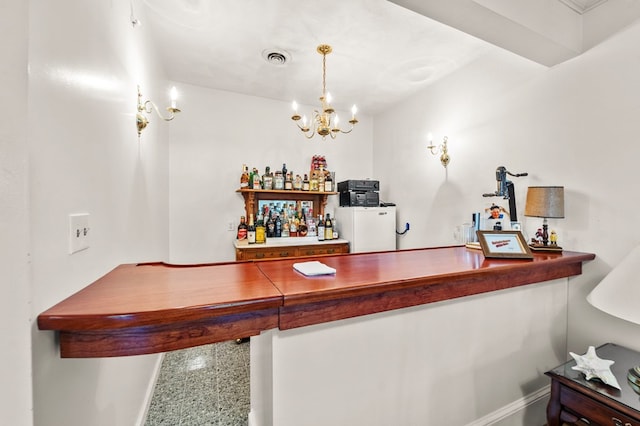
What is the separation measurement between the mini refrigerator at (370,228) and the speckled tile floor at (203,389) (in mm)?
1697

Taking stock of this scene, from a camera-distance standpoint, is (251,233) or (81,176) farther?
(251,233)

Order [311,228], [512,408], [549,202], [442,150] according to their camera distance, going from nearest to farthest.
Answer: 1. [512,408]
2. [549,202]
3. [442,150]
4. [311,228]

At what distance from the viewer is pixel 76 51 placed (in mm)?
927

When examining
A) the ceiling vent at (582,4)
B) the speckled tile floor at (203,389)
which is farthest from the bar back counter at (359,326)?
the ceiling vent at (582,4)

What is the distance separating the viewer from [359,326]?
114cm

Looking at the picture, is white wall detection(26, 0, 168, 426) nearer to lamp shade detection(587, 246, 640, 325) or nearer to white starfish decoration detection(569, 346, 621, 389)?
lamp shade detection(587, 246, 640, 325)

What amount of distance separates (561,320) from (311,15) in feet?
9.12

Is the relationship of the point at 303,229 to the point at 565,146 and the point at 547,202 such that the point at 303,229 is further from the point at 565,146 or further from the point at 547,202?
the point at 565,146

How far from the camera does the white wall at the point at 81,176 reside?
0.70m

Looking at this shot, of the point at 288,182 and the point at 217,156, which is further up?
the point at 217,156

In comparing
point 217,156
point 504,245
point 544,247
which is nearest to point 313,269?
point 504,245

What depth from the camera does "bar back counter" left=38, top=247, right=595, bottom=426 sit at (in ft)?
2.54

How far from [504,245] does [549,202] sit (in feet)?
1.46

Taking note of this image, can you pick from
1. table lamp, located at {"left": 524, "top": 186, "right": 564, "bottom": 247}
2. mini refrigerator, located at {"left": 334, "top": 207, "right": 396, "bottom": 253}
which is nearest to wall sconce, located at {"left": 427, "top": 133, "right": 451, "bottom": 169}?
mini refrigerator, located at {"left": 334, "top": 207, "right": 396, "bottom": 253}
